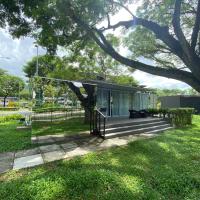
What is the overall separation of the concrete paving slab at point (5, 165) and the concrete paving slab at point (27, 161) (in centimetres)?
14

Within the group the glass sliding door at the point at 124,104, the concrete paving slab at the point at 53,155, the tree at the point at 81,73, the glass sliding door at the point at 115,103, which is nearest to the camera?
the concrete paving slab at the point at 53,155

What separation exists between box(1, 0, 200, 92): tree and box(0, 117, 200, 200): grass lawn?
8.13 ft

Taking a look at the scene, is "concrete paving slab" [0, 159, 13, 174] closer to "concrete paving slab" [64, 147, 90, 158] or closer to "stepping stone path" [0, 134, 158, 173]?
"stepping stone path" [0, 134, 158, 173]

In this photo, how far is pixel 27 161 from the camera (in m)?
6.90

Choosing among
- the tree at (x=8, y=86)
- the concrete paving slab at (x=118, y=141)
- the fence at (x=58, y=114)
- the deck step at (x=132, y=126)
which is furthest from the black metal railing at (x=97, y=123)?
the tree at (x=8, y=86)

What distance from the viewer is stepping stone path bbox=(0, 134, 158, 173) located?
671 centimetres

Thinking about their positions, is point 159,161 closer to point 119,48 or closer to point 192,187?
point 192,187

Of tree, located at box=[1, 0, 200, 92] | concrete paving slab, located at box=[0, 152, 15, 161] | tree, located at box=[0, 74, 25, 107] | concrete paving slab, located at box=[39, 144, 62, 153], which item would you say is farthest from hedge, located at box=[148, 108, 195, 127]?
tree, located at box=[0, 74, 25, 107]

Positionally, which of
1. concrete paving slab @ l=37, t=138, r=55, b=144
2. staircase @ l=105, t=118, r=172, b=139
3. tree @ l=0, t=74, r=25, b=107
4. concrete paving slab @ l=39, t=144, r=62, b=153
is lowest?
concrete paving slab @ l=39, t=144, r=62, b=153

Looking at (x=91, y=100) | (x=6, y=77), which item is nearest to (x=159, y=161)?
(x=91, y=100)

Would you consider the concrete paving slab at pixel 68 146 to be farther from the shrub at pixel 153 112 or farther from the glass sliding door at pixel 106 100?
the shrub at pixel 153 112

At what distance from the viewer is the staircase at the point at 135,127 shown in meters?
11.6

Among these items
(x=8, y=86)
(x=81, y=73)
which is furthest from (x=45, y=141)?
(x=8, y=86)

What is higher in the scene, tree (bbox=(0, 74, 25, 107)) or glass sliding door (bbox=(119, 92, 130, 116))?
tree (bbox=(0, 74, 25, 107))
